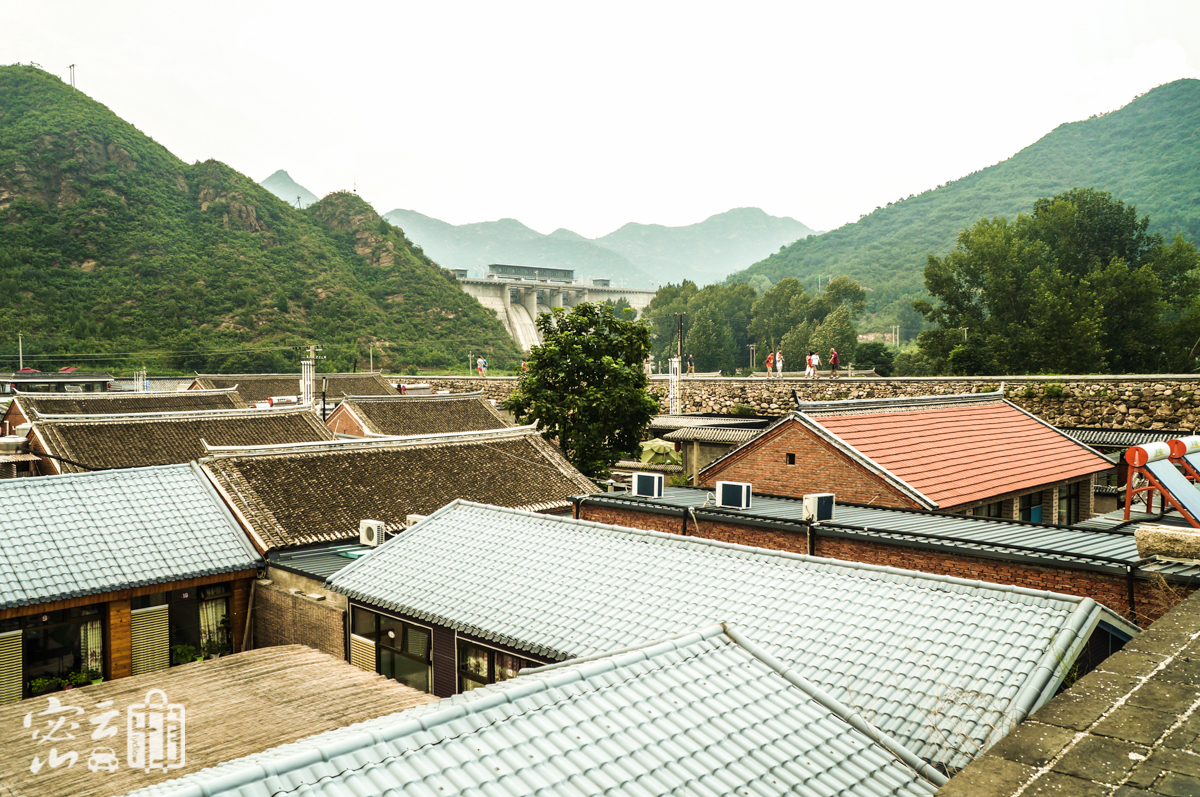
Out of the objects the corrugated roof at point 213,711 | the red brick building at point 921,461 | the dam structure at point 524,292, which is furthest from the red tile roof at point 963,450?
the dam structure at point 524,292

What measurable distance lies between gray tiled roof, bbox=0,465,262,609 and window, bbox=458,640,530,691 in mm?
7526

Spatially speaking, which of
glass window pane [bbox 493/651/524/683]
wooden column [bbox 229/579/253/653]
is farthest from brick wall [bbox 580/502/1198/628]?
wooden column [bbox 229/579/253/653]

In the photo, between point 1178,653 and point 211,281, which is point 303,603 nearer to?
point 1178,653

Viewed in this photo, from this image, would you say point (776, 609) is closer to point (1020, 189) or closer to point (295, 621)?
point (295, 621)

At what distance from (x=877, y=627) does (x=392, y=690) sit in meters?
6.25

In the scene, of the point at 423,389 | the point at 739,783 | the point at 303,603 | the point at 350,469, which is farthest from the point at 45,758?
the point at 423,389

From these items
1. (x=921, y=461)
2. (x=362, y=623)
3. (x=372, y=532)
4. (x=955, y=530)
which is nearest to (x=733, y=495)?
(x=955, y=530)

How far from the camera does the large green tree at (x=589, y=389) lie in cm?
2581

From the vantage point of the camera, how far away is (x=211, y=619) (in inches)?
584

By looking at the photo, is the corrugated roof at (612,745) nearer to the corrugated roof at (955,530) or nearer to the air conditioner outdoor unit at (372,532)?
the corrugated roof at (955,530)

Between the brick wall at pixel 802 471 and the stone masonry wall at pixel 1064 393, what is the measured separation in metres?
10.6

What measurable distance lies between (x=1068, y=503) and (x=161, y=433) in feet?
103

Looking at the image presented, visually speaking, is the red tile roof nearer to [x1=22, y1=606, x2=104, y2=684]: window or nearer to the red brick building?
the red brick building

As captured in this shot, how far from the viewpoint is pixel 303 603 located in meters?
13.8
